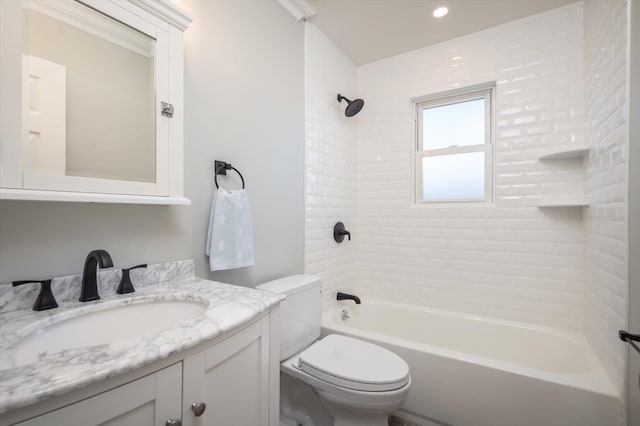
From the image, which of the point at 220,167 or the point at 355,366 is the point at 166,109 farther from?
the point at 355,366

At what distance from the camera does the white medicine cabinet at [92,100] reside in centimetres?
78

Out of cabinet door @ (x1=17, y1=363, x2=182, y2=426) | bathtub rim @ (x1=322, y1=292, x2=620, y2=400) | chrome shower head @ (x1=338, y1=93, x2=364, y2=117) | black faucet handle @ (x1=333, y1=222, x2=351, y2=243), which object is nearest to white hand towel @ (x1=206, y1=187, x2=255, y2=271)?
cabinet door @ (x1=17, y1=363, x2=182, y2=426)

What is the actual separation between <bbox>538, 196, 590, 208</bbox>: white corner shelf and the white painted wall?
64.2 inches

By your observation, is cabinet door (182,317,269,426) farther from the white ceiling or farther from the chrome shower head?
the white ceiling

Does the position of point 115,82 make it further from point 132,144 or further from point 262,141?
point 262,141

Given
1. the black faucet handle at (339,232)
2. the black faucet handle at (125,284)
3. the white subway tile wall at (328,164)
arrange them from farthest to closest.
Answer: the black faucet handle at (339,232)
the white subway tile wall at (328,164)
the black faucet handle at (125,284)

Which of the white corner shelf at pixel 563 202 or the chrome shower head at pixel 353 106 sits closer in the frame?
the white corner shelf at pixel 563 202

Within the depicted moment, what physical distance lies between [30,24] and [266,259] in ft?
4.35

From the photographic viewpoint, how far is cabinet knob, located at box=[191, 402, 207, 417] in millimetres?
672

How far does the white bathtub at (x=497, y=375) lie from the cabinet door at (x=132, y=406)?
1324 mm

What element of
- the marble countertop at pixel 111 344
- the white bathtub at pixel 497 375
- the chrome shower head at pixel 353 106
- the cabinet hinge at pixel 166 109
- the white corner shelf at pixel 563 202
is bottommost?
the white bathtub at pixel 497 375

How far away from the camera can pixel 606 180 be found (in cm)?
139

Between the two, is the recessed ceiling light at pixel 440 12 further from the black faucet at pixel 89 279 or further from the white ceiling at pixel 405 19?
the black faucet at pixel 89 279

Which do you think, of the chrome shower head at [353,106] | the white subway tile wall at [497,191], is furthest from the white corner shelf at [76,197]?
the white subway tile wall at [497,191]
